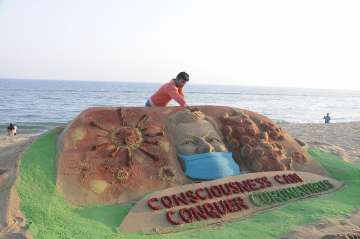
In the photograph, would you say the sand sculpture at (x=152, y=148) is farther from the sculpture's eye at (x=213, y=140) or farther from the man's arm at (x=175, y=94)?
the man's arm at (x=175, y=94)

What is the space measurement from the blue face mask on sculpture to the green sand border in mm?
795

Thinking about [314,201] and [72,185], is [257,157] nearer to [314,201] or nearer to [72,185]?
[314,201]

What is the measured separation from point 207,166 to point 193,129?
0.63 metres

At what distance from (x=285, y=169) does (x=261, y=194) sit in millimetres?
950

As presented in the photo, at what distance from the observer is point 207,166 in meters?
5.27

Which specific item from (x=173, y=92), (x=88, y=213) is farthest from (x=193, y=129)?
(x=88, y=213)

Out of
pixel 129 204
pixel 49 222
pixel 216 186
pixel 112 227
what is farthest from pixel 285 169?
pixel 49 222

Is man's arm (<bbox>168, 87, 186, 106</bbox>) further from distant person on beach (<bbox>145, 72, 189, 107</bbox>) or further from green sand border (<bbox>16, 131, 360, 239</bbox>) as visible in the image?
green sand border (<bbox>16, 131, 360, 239</bbox>)

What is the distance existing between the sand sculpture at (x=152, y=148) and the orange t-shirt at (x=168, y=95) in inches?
7.3

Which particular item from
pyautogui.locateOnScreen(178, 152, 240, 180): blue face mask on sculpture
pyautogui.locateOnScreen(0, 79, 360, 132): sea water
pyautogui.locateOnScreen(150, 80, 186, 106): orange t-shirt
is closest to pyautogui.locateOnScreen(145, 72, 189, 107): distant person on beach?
pyautogui.locateOnScreen(150, 80, 186, 106): orange t-shirt

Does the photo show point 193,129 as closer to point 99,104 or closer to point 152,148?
point 152,148

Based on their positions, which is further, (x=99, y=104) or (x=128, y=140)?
(x=99, y=104)

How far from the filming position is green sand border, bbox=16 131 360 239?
155 inches

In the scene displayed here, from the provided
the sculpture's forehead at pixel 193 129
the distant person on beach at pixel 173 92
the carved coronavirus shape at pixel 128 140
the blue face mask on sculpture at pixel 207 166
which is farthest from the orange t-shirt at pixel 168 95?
the blue face mask on sculpture at pixel 207 166
